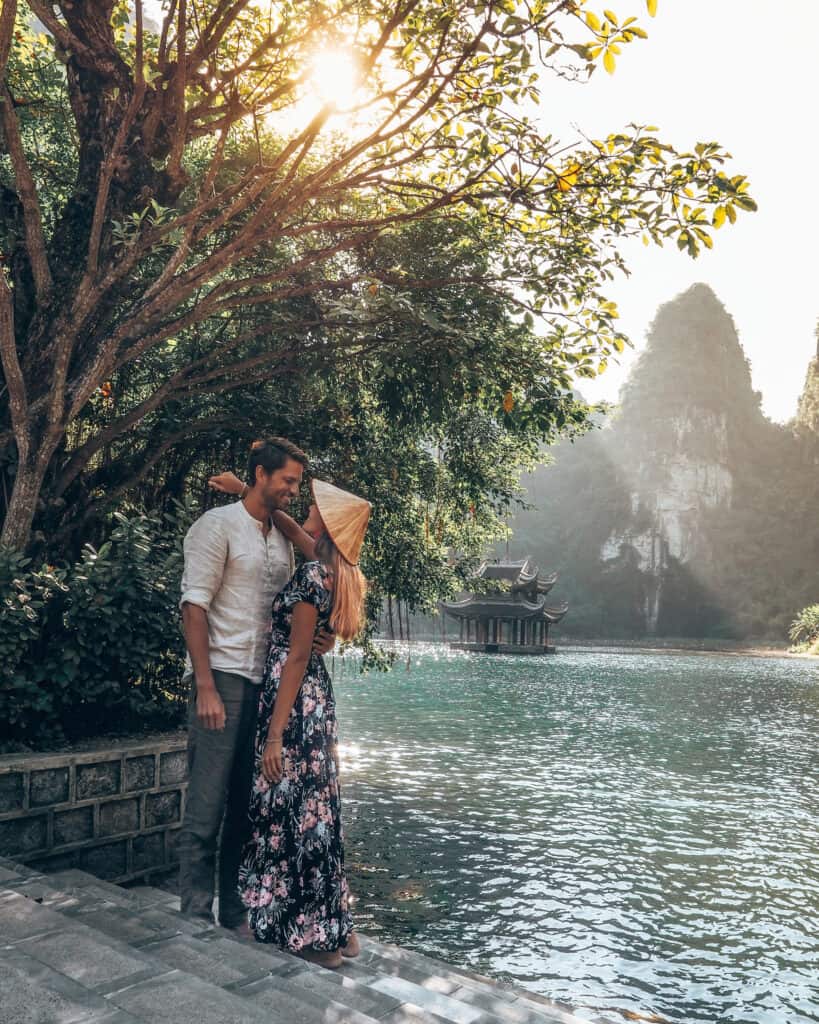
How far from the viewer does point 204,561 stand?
9.87 ft

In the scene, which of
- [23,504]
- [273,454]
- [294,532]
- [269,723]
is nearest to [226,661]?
[269,723]

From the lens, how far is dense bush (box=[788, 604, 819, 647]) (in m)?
43.7

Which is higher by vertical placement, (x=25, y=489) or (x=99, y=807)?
(x=25, y=489)

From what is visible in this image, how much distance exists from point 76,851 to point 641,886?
374 cm

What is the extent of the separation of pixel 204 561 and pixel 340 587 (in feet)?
1.57

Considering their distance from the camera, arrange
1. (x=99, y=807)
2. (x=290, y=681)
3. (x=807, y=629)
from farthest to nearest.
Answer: (x=807, y=629) → (x=99, y=807) → (x=290, y=681)

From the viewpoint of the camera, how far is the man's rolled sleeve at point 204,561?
9.80 feet

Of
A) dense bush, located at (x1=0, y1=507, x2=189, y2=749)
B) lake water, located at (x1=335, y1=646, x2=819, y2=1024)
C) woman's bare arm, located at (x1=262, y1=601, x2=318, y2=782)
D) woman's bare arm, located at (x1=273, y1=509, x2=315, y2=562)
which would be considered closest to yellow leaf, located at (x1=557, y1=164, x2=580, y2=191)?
dense bush, located at (x1=0, y1=507, x2=189, y2=749)

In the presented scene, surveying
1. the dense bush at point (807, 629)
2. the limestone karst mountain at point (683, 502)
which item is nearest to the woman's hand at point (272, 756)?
the dense bush at point (807, 629)

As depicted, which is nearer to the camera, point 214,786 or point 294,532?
point 214,786

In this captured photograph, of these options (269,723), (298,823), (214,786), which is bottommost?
(298,823)

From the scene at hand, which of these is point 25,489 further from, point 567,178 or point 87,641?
point 567,178

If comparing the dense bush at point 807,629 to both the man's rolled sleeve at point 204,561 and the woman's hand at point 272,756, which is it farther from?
the man's rolled sleeve at point 204,561

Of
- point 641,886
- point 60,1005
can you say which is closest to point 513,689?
point 641,886
